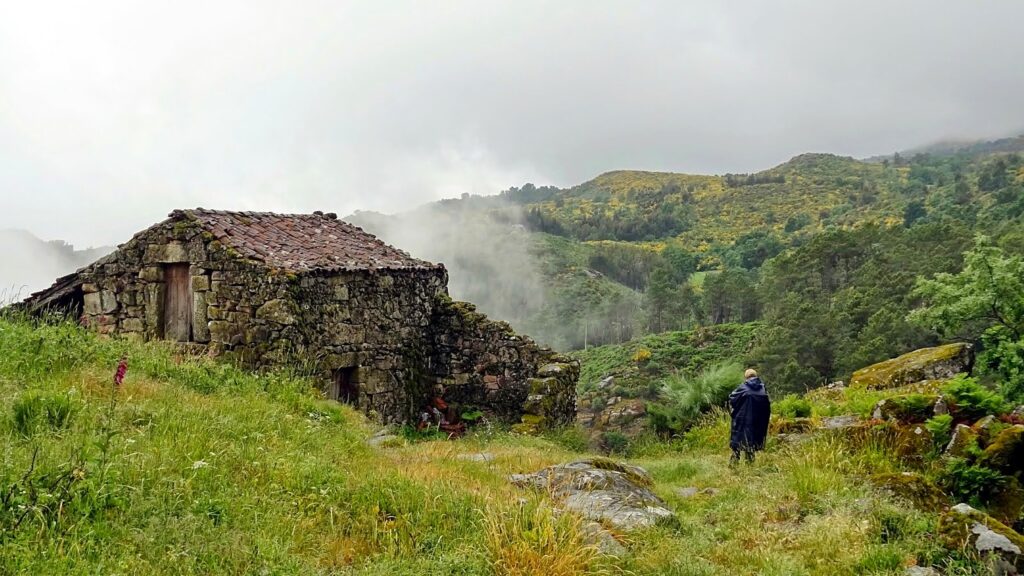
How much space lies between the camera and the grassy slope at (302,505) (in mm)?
3828

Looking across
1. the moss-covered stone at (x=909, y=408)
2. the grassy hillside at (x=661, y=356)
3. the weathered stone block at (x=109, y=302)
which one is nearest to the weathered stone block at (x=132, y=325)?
the weathered stone block at (x=109, y=302)

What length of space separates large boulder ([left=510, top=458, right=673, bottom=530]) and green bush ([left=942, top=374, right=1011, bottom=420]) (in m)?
3.32

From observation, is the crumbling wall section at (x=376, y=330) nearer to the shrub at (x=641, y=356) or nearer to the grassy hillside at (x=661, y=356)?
the grassy hillside at (x=661, y=356)

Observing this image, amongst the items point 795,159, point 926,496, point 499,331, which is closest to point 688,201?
point 795,159

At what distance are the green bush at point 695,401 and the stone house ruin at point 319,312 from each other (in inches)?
75.3

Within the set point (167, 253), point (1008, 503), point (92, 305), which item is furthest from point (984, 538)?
point (92, 305)

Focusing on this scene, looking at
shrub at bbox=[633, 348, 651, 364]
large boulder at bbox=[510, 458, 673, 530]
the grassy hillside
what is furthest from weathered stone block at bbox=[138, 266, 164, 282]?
shrub at bbox=[633, 348, 651, 364]

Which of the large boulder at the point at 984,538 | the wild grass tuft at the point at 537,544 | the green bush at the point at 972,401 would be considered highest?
the green bush at the point at 972,401

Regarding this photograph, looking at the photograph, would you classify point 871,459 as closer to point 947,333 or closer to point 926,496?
point 926,496

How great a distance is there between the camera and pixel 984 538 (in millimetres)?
4750

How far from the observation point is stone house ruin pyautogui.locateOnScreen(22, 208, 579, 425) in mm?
10617

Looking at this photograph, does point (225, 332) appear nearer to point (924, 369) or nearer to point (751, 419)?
point (751, 419)

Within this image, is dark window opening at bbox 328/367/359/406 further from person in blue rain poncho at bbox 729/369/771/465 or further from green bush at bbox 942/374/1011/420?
green bush at bbox 942/374/1011/420

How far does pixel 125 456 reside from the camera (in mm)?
4539
